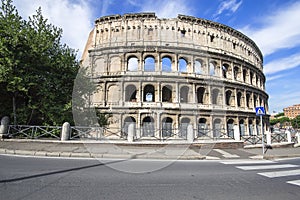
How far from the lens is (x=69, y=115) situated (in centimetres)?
1121

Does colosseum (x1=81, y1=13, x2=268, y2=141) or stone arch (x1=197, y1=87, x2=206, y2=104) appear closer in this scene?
colosseum (x1=81, y1=13, x2=268, y2=141)

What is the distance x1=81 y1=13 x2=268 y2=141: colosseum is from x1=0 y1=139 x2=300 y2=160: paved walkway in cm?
819

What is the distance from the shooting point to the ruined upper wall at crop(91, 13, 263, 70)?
2033 centimetres

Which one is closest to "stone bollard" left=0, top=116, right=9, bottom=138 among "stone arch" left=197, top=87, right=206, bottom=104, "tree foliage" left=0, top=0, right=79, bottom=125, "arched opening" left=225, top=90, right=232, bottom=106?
"tree foliage" left=0, top=0, right=79, bottom=125

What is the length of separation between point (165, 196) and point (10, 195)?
9.00 ft

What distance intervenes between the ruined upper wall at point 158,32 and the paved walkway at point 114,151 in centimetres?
1413

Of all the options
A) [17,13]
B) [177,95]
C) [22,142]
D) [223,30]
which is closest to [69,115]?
[22,142]

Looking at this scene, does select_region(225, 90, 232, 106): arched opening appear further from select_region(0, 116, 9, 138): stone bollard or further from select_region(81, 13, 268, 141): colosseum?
Result: select_region(0, 116, 9, 138): stone bollard

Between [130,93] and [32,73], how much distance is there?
35.6 ft

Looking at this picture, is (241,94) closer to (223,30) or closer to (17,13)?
(223,30)

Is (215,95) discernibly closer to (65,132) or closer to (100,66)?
(100,66)

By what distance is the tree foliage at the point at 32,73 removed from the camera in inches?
384

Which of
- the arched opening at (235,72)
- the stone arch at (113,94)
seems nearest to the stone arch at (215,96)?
the arched opening at (235,72)

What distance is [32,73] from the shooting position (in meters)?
10.6
